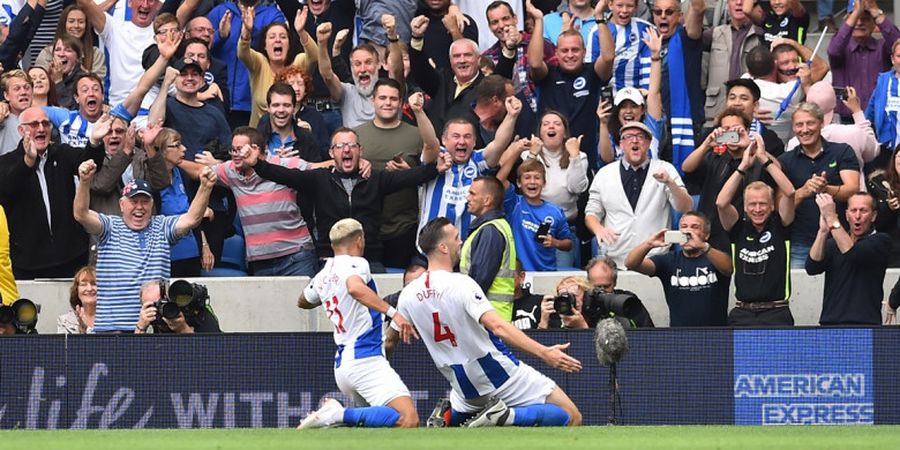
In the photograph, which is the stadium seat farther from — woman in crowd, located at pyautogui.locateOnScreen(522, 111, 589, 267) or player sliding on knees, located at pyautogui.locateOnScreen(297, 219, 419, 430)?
player sliding on knees, located at pyautogui.locateOnScreen(297, 219, 419, 430)

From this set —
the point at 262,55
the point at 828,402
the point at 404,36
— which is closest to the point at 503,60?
the point at 404,36

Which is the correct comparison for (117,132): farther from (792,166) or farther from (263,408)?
(792,166)

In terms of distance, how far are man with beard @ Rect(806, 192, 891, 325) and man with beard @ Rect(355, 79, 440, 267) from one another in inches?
Result: 142

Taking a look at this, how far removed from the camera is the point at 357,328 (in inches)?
516

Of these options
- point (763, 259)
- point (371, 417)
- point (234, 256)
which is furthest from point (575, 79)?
point (371, 417)

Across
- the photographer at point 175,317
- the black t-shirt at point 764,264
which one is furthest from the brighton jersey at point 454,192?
the black t-shirt at point 764,264

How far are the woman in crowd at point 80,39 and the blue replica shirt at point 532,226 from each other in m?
4.58

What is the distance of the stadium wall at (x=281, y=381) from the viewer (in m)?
13.6

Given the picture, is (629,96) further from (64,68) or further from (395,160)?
(64,68)

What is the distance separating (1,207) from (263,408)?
307 centimetres

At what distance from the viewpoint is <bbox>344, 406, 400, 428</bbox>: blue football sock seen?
12375 millimetres

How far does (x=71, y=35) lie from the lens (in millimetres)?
17094

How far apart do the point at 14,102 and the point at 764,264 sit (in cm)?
682

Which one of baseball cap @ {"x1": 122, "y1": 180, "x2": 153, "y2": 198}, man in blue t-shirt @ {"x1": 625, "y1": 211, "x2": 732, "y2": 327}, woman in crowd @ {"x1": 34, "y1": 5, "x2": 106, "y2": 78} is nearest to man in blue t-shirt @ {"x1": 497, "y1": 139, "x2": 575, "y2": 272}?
man in blue t-shirt @ {"x1": 625, "y1": 211, "x2": 732, "y2": 327}
